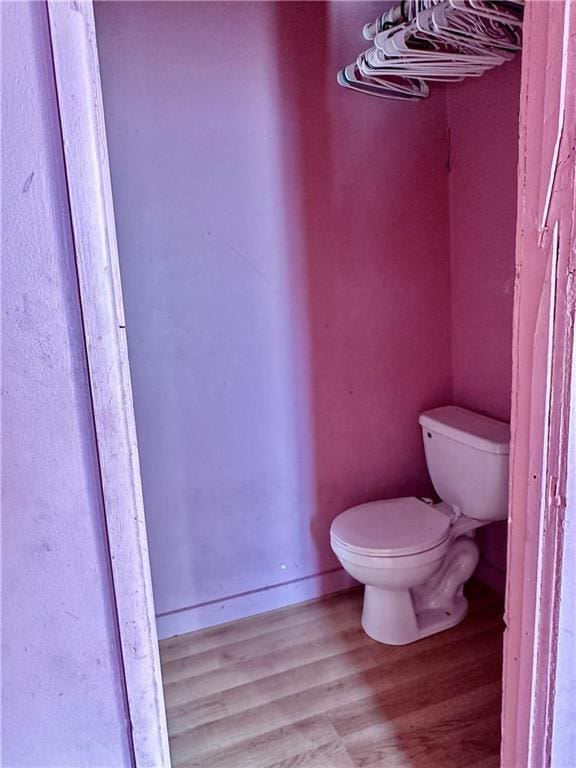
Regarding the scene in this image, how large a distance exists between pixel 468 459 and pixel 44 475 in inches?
54.5

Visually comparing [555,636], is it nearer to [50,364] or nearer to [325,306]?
[50,364]

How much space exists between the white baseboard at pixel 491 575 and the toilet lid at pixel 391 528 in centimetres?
39

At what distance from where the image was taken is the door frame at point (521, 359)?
2.27 feet

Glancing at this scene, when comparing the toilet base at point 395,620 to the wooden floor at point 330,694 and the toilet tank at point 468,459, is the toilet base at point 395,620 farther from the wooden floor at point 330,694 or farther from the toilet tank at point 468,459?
the toilet tank at point 468,459

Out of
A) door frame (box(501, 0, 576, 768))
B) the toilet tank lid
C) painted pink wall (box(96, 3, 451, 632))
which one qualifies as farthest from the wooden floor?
the toilet tank lid

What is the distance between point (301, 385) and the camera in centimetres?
190

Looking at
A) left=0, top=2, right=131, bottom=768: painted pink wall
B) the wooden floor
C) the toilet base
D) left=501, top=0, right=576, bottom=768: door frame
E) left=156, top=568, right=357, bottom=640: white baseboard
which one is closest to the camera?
left=0, top=2, right=131, bottom=768: painted pink wall

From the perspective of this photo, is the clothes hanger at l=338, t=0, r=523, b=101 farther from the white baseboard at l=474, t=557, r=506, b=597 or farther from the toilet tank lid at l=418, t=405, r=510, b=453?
the white baseboard at l=474, t=557, r=506, b=597

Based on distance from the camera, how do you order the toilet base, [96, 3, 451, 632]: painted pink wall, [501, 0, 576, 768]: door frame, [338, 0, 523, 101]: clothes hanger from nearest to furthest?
[501, 0, 576, 768]: door frame, [338, 0, 523, 101]: clothes hanger, [96, 3, 451, 632]: painted pink wall, the toilet base

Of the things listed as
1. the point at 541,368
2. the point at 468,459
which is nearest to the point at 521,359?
the point at 541,368

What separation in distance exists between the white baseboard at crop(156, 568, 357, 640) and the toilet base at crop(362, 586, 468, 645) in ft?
0.81

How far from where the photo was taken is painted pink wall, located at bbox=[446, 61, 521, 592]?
1.71 metres

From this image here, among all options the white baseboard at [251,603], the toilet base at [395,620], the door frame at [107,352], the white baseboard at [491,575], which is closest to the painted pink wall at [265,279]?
the white baseboard at [251,603]

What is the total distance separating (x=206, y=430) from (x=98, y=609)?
3.35ft
